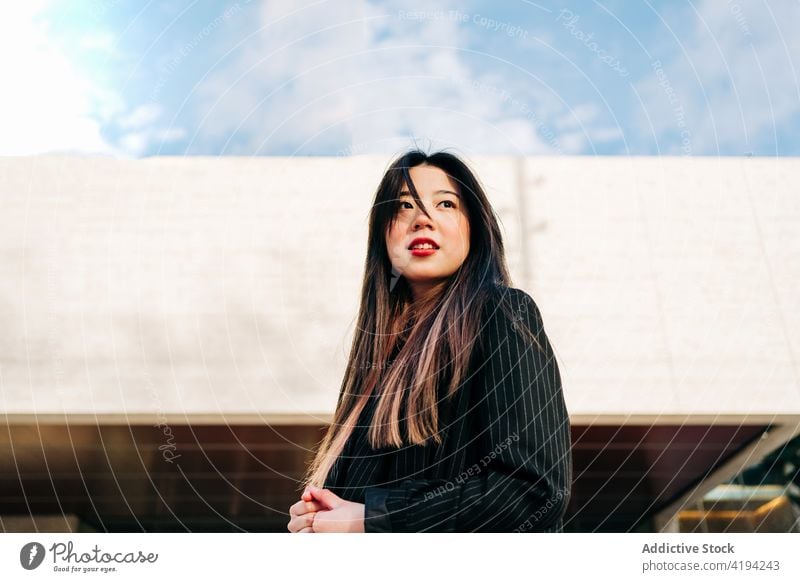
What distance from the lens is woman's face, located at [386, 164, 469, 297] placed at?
1403 mm

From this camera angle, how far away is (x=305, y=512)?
47.2 inches

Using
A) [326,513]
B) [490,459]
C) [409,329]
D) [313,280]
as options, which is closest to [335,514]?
[326,513]

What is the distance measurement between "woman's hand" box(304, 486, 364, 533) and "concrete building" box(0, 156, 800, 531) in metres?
3.14

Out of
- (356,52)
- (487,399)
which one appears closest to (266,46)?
(356,52)

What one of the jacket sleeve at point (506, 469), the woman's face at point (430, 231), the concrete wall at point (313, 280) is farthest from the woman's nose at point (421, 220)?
the concrete wall at point (313, 280)

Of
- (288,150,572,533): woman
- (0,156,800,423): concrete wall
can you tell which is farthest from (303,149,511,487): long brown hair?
(0,156,800,423): concrete wall

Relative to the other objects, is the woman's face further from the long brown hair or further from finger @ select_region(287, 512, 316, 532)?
finger @ select_region(287, 512, 316, 532)

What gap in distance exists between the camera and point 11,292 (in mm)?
4586

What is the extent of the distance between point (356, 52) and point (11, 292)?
336 cm

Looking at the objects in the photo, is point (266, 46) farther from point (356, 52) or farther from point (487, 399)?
point (487, 399)

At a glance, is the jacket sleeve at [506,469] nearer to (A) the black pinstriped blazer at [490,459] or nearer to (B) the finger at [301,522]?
(A) the black pinstriped blazer at [490,459]

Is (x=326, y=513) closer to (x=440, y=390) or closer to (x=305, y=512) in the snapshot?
(x=305, y=512)

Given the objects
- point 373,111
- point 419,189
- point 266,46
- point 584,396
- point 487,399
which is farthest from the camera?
point 584,396

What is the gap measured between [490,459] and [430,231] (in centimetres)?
50
